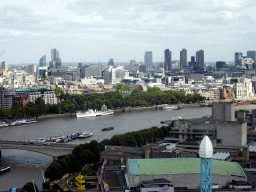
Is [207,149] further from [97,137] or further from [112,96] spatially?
[112,96]

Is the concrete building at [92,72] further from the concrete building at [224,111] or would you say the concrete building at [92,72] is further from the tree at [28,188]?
the tree at [28,188]

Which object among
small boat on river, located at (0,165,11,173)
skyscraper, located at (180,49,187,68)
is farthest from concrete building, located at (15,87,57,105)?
skyscraper, located at (180,49,187,68)

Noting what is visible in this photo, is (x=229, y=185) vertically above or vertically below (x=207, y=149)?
below

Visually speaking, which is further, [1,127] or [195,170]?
[1,127]

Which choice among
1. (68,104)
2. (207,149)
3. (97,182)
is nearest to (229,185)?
(207,149)

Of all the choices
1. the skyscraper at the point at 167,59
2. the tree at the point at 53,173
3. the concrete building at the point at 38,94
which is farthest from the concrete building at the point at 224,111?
the skyscraper at the point at 167,59

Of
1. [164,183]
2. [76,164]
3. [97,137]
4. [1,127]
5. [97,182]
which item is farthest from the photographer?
[1,127]
